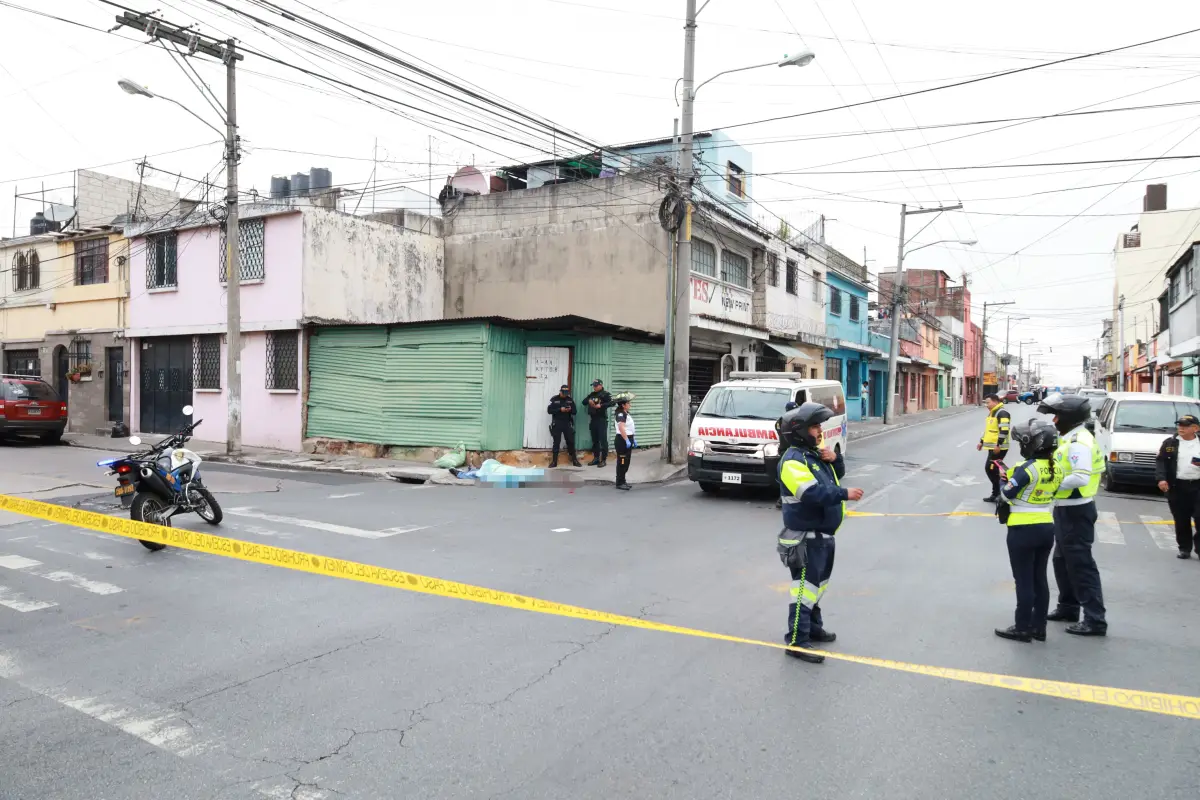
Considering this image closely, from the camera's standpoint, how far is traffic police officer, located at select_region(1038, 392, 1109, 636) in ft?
17.3

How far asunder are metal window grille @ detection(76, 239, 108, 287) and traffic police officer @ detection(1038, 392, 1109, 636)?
81.2 ft

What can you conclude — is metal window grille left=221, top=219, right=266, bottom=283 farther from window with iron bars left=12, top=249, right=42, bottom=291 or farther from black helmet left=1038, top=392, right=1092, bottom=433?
black helmet left=1038, top=392, right=1092, bottom=433

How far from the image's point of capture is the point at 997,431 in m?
11.1

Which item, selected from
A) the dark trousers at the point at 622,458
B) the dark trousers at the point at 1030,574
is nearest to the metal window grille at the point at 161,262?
the dark trousers at the point at 622,458

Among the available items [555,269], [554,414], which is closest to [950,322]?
[555,269]

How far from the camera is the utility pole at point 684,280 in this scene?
15.4 metres

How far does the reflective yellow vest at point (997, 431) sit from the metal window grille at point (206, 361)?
693 inches

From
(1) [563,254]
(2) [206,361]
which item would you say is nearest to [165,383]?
(2) [206,361]

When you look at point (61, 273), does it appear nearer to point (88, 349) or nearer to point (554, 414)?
point (88, 349)

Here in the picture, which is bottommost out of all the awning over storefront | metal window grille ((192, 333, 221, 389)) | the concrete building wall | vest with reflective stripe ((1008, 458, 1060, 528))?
vest with reflective stripe ((1008, 458, 1060, 528))

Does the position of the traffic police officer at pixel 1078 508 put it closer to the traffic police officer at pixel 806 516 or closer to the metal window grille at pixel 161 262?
the traffic police officer at pixel 806 516

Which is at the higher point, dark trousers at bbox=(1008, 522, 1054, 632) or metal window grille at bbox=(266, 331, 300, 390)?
metal window grille at bbox=(266, 331, 300, 390)

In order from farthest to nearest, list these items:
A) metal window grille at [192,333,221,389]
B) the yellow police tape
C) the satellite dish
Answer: the satellite dish
metal window grille at [192,333,221,389]
the yellow police tape

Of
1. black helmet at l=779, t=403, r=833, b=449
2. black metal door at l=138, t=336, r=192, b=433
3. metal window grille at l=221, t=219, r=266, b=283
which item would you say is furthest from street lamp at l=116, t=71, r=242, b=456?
black helmet at l=779, t=403, r=833, b=449
